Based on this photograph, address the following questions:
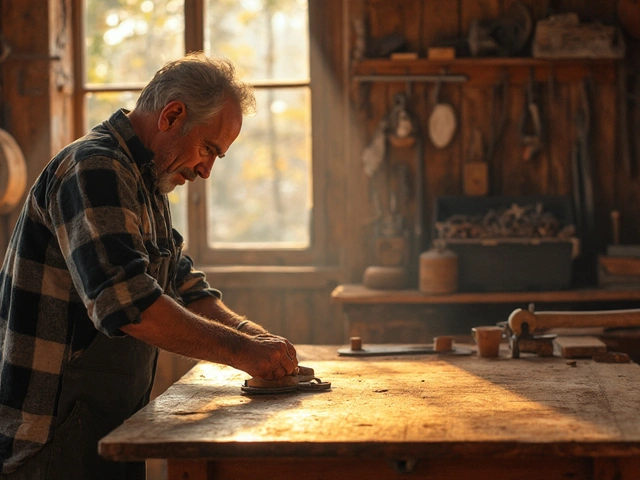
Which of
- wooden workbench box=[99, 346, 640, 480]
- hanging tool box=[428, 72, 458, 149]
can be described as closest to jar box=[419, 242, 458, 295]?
hanging tool box=[428, 72, 458, 149]

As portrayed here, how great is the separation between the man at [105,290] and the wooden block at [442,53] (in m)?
2.21

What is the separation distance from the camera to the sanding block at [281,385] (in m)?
2.34

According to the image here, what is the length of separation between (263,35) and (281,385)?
134 inches

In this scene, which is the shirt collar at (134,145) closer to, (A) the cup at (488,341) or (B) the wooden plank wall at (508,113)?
(A) the cup at (488,341)

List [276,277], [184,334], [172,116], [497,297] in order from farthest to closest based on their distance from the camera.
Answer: [276,277] → [497,297] → [172,116] → [184,334]

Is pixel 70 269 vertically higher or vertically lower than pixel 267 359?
higher

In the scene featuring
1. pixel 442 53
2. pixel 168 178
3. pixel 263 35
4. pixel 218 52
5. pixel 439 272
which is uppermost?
pixel 263 35

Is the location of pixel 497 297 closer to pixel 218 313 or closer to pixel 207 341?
pixel 218 313

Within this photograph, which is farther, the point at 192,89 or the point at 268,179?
the point at 268,179

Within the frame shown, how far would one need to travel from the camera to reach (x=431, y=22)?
15.4 ft

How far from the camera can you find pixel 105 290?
2033 mm

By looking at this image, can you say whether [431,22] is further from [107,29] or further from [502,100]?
[107,29]

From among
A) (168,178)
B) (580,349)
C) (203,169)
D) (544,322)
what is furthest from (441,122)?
(168,178)

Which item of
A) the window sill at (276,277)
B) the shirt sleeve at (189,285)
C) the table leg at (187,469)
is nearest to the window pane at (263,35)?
the window sill at (276,277)
